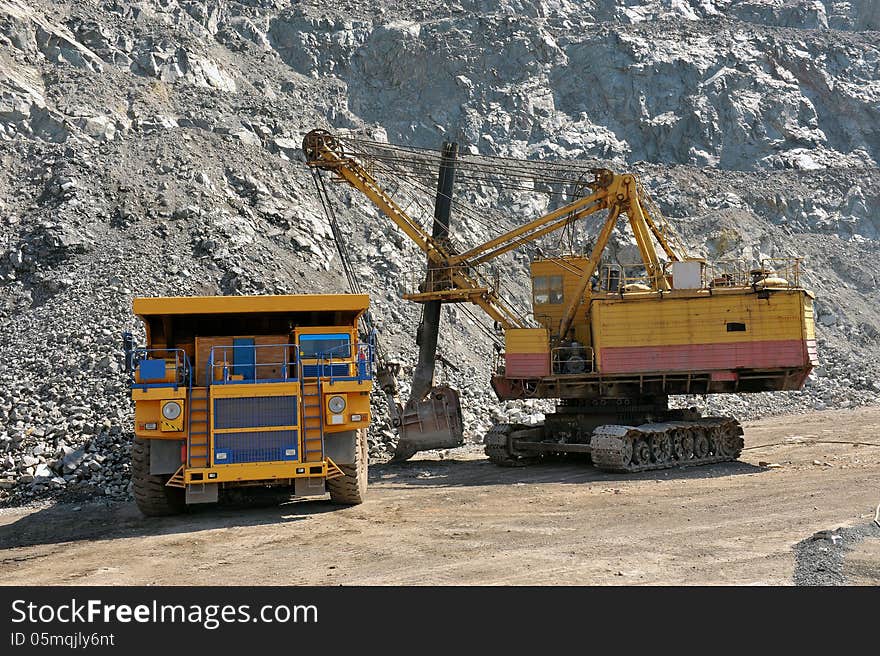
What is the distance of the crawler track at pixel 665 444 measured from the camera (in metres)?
16.9

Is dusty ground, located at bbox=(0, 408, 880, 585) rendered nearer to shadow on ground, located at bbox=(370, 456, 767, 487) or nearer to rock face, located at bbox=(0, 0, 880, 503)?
shadow on ground, located at bbox=(370, 456, 767, 487)

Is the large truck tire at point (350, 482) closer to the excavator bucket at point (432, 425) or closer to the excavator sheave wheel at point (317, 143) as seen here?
the excavator bucket at point (432, 425)

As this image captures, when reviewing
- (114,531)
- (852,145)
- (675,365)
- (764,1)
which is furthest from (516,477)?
(764,1)

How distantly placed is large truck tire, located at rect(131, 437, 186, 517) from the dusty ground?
0.25 meters

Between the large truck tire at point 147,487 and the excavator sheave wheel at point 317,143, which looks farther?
the excavator sheave wheel at point 317,143

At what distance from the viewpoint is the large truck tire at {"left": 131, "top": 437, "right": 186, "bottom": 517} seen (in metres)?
12.2

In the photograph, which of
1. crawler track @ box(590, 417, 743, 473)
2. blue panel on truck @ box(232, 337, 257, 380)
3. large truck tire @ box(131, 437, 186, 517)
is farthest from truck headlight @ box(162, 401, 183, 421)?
crawler track @ box(590, 417, 743, 473)

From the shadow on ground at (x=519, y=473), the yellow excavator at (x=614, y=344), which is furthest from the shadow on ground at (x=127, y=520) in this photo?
the yellow excavator at (x=614, y=344)

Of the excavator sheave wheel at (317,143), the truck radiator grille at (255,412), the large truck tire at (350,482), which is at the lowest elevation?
the large truck tire at (350,482)

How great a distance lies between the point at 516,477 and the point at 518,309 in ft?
55.8

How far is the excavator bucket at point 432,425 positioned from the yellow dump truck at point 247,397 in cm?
574

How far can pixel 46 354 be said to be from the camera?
19.0 meters

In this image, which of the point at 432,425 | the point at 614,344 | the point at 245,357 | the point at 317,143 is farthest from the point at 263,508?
the point at 317,143
